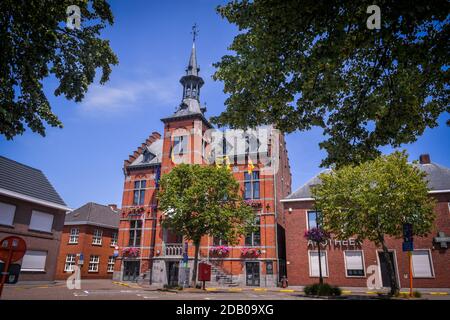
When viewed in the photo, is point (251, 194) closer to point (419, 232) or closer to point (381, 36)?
point (419, 232)

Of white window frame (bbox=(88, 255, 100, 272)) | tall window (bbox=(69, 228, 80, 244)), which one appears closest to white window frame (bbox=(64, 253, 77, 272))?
tall window (bbox=(69, 228, 80, 244))

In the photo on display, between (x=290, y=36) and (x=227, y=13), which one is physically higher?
(x=227, y=13)

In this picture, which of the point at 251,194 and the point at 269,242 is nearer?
the point at 269,242

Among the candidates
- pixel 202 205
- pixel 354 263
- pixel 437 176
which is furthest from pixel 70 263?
pixel 437 176

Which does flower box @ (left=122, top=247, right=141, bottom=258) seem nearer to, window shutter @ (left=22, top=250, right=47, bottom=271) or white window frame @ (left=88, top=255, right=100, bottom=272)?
white window frame @ (left=88, top=255, right=100, bottom=272)

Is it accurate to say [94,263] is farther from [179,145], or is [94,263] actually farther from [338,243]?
A: [338,243]

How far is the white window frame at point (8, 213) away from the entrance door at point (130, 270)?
13054 millimetres

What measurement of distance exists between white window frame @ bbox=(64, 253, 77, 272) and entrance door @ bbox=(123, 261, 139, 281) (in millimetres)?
8047

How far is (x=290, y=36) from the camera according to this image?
21.8ft

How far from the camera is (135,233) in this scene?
3388 cm

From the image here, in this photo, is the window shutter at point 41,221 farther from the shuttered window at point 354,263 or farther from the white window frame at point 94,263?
the shuttered window at point 354,263

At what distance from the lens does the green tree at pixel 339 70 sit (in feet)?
20.5
